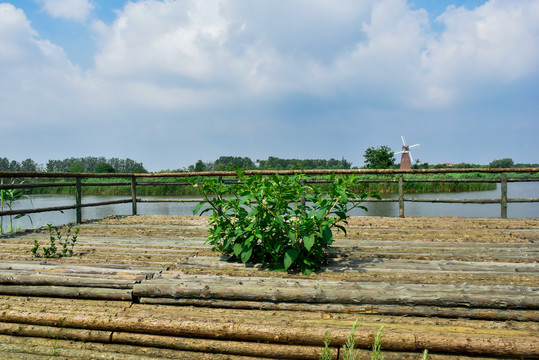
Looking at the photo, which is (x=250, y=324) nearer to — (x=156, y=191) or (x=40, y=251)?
(x=40, y=251)

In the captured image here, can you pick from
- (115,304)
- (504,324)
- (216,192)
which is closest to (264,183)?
(216,192)

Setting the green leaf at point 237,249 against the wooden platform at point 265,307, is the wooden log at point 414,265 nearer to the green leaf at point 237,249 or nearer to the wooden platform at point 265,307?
the wooden platform at point 265,307

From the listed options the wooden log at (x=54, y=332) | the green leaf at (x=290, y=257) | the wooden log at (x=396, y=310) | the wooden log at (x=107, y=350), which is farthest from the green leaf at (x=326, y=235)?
the wooden log at (x=54, y=332)

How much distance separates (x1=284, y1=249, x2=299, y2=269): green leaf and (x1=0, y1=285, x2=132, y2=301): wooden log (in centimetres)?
110

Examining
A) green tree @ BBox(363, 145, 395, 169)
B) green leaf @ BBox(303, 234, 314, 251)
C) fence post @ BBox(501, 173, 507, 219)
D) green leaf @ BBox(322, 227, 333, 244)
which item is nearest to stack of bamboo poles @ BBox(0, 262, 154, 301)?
green leaf @ BBox(303, 234, 314, 251)

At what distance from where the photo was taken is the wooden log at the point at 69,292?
7.39 ft

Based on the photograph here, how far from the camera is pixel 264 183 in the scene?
2.62 metres

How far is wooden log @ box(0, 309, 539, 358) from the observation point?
1.63 metres

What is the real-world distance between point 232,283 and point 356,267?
1017 millimetres

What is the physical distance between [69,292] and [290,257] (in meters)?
1.62

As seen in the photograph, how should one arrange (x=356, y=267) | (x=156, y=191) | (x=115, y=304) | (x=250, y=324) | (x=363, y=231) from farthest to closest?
(x=156, y=191)
(x=363, y=231)
(x=356, y=267)
(x=115, y=304)
(x=250, y=324)

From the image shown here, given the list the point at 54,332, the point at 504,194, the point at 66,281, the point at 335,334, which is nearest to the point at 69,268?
the point at 66,281

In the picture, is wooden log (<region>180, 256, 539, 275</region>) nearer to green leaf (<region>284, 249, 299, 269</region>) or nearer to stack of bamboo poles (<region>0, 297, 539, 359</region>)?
green leaf (<region>284, 249, 299, 269</region>)

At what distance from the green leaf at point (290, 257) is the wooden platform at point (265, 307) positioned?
0.11m
